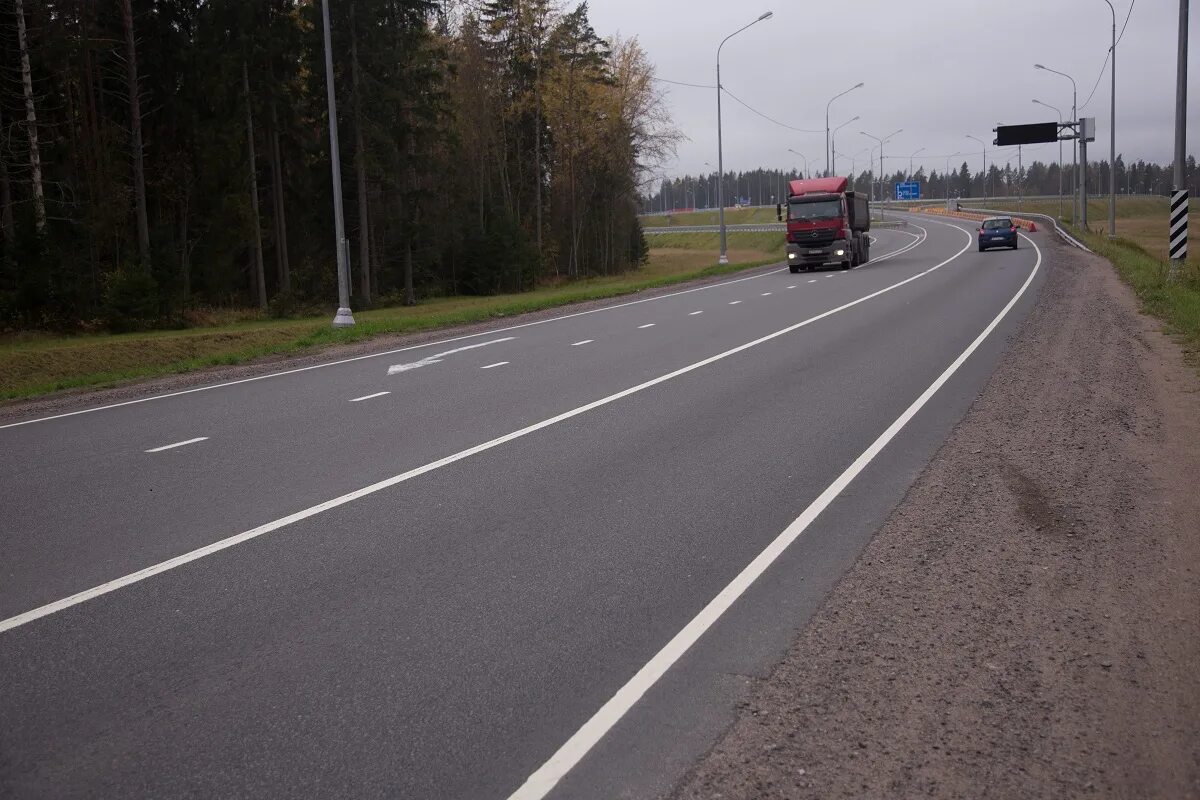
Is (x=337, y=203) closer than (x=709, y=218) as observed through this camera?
Yes

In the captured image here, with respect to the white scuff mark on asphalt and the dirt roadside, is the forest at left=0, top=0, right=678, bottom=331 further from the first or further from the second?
the dirt roadside

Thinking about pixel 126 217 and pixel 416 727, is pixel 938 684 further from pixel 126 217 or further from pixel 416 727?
pixel 126 217

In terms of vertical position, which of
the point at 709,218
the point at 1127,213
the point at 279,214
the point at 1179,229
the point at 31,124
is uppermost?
the point at 709,218

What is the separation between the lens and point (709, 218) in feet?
530

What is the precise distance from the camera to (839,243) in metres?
41.4

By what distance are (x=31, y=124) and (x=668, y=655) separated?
35819 mm

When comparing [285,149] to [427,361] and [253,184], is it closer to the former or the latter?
[253,184]

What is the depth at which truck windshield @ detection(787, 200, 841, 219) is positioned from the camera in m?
41.3

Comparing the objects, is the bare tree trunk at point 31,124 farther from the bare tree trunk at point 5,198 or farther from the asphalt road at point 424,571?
the asphalt road at point 424,571

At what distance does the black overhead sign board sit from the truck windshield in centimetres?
3425

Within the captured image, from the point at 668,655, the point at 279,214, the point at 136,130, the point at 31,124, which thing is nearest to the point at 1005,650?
the point at 668,655

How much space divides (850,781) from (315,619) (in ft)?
10.1

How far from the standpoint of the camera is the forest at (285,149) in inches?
1336

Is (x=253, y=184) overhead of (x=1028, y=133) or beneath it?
beneath
